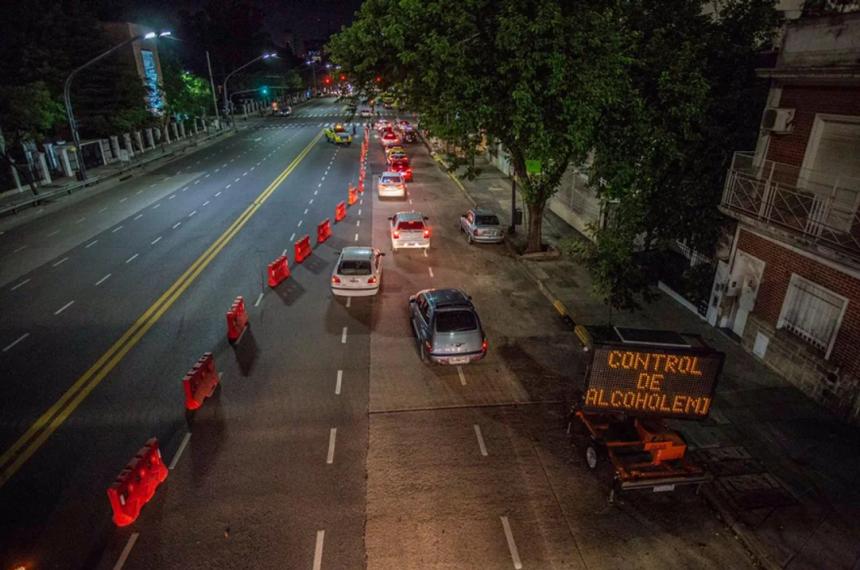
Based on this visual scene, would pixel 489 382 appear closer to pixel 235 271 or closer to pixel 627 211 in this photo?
pixel 627 211

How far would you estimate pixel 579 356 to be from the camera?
13.6 m

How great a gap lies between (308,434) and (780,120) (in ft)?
44.0

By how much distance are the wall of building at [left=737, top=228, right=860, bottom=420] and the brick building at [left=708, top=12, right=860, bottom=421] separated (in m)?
0.02

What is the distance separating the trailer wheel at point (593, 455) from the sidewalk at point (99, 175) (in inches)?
1331

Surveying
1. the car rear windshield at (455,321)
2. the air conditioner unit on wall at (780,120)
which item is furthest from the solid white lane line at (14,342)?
the air conditioner unit on wall at (780,120)

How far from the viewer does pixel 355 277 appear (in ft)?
53.9

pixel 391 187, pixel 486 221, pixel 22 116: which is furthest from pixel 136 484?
pixel 22 116

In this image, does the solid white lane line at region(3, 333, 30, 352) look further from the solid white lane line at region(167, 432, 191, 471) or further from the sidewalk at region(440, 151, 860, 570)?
the sidewalk at region(440, 151, 860, 570)

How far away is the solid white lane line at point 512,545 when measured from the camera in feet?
25.0

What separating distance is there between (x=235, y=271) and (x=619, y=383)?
51.0 ft

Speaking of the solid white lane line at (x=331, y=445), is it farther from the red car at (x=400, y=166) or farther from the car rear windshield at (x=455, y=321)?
the red car at (x=400, y=166)

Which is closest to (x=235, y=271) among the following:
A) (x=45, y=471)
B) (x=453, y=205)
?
(x=45, y=471)

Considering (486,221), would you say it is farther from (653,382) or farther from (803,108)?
(653,382)

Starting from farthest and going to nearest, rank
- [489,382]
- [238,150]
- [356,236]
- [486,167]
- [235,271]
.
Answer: [238,150]
[486,167]
[356,236]
[235,271]
[489,382]
